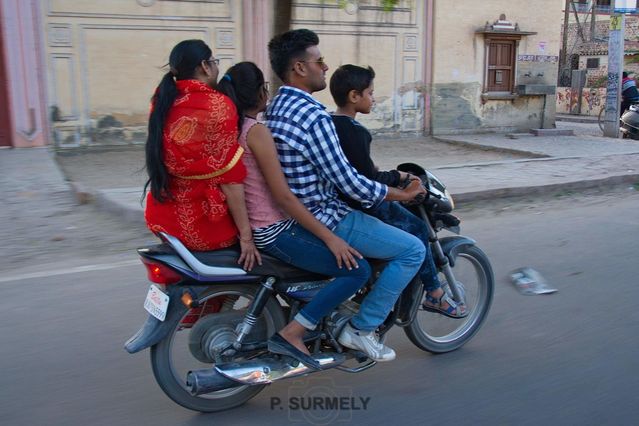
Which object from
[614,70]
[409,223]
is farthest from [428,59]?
[409,223]

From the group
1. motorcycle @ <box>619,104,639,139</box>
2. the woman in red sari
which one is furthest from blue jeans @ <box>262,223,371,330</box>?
motorcycle @ <box>619,104,639,139</box>

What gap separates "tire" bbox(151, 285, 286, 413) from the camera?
2.89 meters

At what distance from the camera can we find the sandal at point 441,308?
11.6 ft

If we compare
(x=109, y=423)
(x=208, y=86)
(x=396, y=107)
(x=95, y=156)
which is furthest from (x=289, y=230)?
(x=396, y=107)

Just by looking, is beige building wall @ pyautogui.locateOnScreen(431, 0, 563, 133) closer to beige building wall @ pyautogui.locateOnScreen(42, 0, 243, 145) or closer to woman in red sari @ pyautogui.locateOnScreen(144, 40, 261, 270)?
beige building wall @ pyautogui.locateOnScreen(42, 0, 243, 145)

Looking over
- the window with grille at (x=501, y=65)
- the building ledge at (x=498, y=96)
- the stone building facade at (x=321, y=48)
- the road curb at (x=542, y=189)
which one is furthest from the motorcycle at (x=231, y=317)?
the window with grille at (x=501, y=65)

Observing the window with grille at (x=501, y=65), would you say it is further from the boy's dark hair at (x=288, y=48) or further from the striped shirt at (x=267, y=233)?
the striped shirt at (x=267, y=233)

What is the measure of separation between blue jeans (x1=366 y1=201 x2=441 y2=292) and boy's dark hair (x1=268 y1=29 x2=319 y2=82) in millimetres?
843

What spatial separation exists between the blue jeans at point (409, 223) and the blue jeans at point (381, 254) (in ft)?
0.46

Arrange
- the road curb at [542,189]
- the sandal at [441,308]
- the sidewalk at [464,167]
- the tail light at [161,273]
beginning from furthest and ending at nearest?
the sidewalk at [464,167]
the road curb at [542,189]
the sandal at [441,308]
the tail light at [161,273]

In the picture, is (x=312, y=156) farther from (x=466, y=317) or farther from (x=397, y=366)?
(x=466, y=317)

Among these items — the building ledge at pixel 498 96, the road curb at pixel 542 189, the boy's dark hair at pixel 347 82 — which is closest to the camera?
the boy's dark hair at pixel 347 82

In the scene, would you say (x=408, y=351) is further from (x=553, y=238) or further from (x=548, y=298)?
(x=553, y=238)

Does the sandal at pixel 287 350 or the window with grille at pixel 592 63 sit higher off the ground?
the window with grille at pixel 592 63
